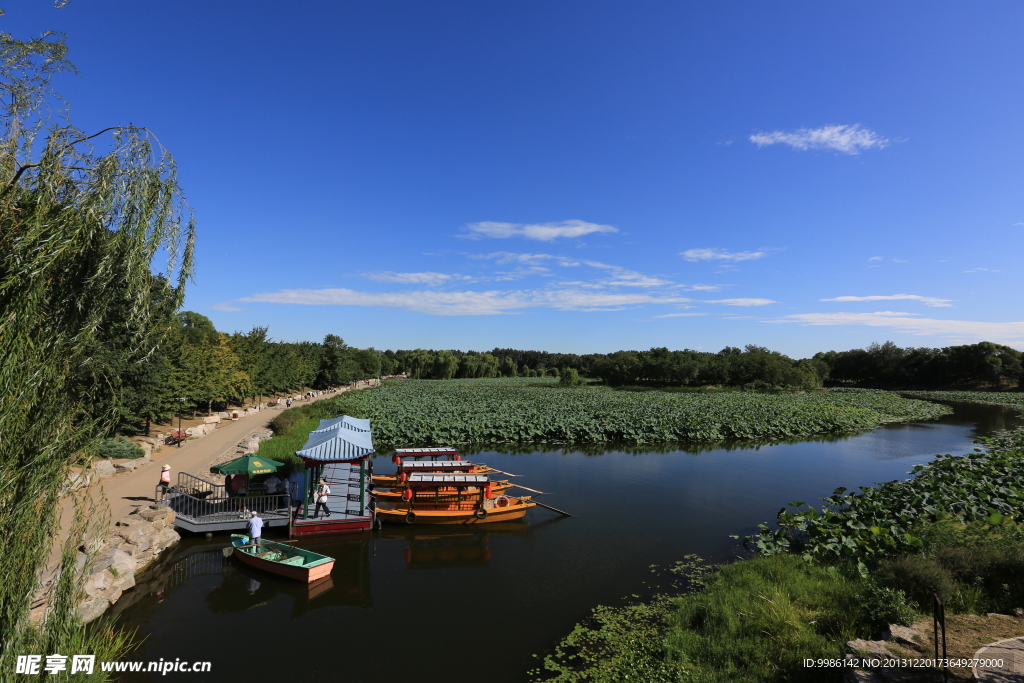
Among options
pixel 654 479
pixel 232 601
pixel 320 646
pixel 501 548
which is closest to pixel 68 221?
Answer: pixel 320 646

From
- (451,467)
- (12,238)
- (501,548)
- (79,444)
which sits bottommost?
(501,548)

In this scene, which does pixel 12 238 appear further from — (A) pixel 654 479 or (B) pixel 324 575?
(A) pixel 654 479

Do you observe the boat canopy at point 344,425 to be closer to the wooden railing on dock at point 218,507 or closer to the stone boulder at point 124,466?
the wooden railing on dock at point 218,507

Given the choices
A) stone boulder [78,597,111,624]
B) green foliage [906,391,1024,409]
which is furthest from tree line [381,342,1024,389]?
stone boulder [78,597,111,624]

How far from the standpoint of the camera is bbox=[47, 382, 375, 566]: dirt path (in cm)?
1530

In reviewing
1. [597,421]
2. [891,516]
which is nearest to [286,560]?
[891,516]

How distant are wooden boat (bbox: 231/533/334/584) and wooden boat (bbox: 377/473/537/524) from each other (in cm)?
428

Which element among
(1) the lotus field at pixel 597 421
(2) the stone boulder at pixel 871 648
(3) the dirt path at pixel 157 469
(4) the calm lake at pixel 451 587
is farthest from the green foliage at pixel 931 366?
(3) the dirt path at pixel 157 469

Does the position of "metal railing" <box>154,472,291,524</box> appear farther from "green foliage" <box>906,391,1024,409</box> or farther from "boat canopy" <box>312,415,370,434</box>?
"green foliage" <box>906,391,1024,409</box>

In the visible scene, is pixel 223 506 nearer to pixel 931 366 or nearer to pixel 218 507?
pixel 218 507

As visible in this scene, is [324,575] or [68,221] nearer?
[68,221]

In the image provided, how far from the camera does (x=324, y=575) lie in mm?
13164

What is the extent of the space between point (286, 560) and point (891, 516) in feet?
60.2

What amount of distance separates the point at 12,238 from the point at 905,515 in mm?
20849
